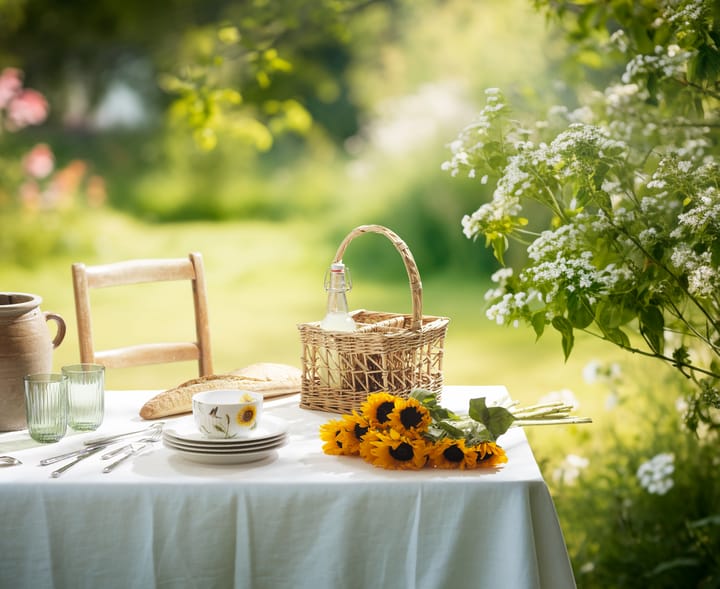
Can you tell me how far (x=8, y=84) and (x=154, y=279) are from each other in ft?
18.7

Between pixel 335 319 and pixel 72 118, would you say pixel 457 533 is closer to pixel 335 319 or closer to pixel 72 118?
pixel 335 319

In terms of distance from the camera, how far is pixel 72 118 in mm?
7523

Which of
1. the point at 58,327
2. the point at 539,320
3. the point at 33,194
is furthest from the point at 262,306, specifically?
the point at 539,320

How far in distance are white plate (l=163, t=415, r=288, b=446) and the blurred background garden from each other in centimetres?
310

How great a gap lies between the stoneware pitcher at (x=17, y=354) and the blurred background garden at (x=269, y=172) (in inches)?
125

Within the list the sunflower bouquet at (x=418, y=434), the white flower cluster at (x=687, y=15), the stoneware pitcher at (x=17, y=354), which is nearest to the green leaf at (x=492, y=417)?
the sunflower bouquet at (x=418, y=434)

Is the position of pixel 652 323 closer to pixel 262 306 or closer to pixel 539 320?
pixel 539 320

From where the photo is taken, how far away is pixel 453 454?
132 cm

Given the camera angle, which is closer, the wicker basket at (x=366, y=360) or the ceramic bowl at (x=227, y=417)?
the ceramic bowl at (x=227, y=417)

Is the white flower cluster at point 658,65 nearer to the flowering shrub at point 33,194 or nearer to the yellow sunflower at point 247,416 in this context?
the yellow sunflower at point 247,416

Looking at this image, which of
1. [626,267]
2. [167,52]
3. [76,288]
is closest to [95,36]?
[167,52]

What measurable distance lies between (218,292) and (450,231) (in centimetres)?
182

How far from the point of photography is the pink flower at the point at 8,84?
7041 millimetres

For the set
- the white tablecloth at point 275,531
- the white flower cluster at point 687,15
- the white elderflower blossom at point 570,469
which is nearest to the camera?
the white tablecloth at point 275,531
